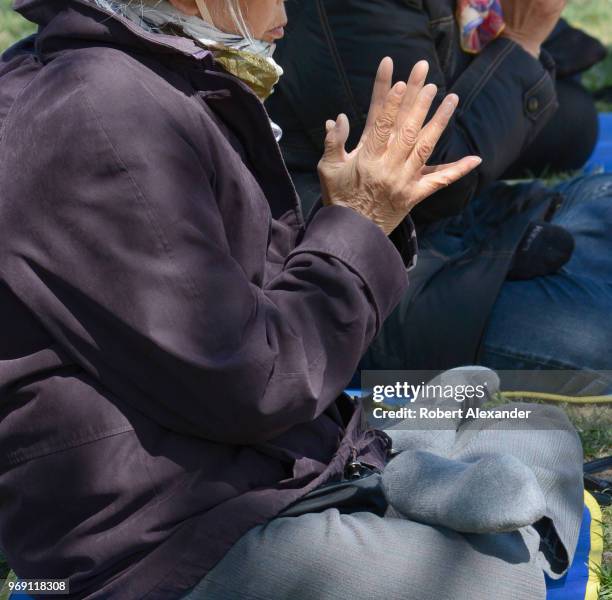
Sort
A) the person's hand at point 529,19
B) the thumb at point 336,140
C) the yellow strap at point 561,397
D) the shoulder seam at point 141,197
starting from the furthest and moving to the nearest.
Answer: the person's hand at point 529,19 → the yellow strap at point 561,397 → the thumb at point 336,140 → the shoulder seam at point 141,197

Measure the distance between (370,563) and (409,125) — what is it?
2.29 feet

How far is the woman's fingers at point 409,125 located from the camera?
5.81 feet

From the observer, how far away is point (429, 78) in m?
2.80

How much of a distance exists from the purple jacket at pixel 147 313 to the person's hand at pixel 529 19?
144cm

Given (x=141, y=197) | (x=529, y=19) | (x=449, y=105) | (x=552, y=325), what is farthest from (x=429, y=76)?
(x=141, y=197)

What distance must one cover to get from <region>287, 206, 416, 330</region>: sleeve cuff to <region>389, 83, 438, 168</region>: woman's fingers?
0.12 metres

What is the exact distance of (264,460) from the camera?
5.85ft

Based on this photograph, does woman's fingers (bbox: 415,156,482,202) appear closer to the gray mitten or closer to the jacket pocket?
the gray mitten

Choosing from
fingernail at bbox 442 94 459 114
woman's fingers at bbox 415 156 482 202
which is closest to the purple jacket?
woman's fingers at bbox 415 156 482 202

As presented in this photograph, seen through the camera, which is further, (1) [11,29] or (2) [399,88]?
(1) [11,29]

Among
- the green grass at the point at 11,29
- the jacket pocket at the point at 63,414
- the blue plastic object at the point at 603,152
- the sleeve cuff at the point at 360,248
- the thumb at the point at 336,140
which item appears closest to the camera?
the jacket pocket at the point at 63,414

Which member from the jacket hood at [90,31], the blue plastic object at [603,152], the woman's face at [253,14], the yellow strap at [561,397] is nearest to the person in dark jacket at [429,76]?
the yellow strap at [561,397]

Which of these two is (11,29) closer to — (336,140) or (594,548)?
(336,140)

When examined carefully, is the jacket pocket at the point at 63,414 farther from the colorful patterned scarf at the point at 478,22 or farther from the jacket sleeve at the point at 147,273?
the colorful patterned scarf at the point at 478,22
